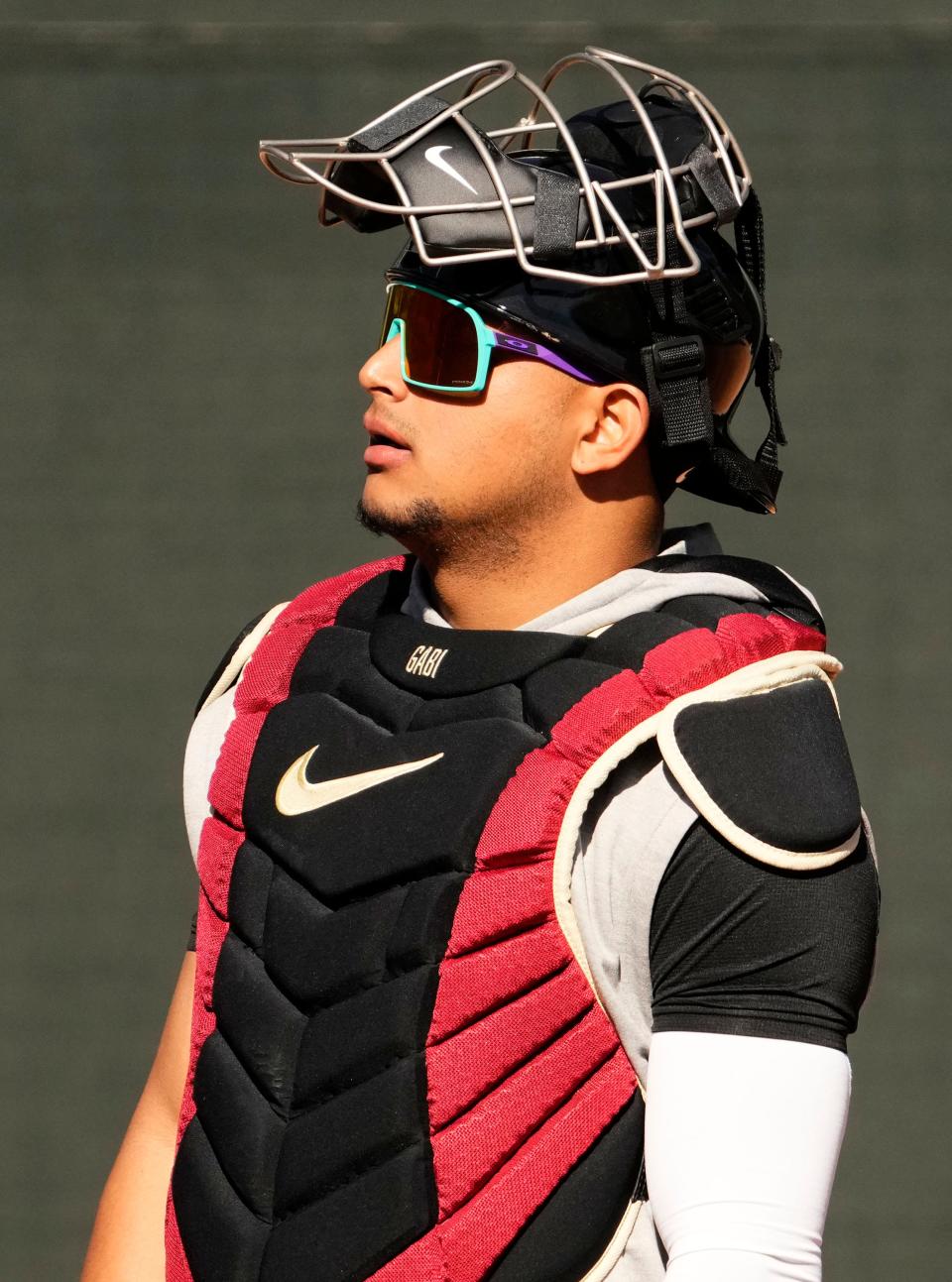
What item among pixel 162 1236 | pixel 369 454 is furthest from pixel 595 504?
pixel 162 1236

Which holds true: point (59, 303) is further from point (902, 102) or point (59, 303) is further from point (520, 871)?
point (520, 871)

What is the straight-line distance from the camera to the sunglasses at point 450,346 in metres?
1.47

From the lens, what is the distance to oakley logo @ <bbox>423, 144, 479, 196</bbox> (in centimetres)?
145

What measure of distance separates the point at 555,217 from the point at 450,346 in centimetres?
16

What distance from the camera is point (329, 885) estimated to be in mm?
1422

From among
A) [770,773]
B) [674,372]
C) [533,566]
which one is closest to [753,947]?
[770,773]

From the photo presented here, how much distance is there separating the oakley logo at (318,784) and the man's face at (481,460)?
231 millimetres

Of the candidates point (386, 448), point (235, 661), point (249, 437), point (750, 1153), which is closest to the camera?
point (750, 1153)

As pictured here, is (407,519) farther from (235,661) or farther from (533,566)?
(235,661)

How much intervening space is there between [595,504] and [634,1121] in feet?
1.94

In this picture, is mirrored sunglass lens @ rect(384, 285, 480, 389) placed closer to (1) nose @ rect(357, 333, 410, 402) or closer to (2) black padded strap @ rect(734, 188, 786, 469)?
(1) nose @ rect(357, 333, 410, 402)

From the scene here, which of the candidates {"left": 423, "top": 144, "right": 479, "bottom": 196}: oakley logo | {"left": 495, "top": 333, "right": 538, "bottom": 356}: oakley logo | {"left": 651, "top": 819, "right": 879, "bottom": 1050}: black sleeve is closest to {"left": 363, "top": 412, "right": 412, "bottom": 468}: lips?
{"left": 495, "top": 333, "right": 538, "bottom": 356}: oakley logo

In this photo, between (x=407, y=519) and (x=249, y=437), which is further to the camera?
(x=249, y=437)

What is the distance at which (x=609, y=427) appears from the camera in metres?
1.51
